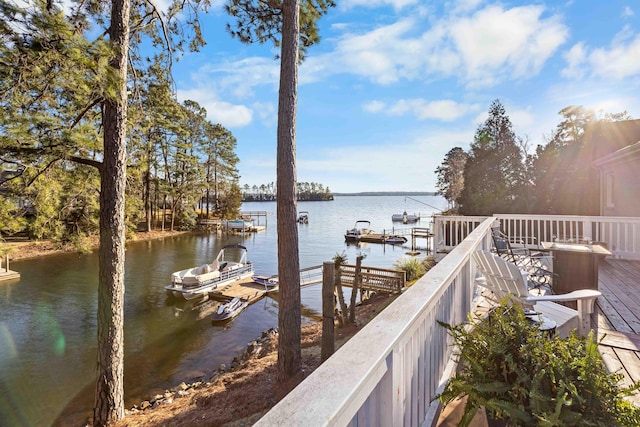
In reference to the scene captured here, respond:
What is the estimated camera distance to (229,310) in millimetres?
11062

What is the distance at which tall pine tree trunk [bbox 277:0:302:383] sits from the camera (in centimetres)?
486

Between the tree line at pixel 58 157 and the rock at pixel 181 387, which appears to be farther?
the rock at pixel 181 387

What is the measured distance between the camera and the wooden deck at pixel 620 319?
242 centimetres

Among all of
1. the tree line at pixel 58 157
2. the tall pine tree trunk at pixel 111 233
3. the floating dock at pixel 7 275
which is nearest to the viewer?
the tree line at pixel 58 157

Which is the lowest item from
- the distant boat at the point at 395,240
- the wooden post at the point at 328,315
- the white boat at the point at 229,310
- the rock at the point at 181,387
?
the rock at the point at 181,387

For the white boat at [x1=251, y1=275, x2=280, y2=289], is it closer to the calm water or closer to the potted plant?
the calm water

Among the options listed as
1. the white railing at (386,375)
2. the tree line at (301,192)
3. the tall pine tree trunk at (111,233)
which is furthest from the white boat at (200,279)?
the tree line at (301,192)

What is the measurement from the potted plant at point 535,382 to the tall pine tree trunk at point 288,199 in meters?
3.69

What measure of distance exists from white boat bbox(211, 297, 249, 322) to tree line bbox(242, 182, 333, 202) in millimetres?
89722

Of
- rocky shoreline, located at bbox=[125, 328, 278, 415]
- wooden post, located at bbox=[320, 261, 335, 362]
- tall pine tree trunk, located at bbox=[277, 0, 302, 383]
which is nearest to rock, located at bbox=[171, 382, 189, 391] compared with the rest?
rocky shoreline, located at bbox=[125, 328, 278, 415]

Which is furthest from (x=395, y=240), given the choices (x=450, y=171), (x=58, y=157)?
(x=58, y=157)

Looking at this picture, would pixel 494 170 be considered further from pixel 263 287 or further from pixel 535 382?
pixel 535 382

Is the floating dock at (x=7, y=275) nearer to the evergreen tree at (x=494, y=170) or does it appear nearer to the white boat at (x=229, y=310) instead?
the white boat at (x=229, y=310)

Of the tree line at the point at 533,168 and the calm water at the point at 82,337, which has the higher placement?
the tree line at the point at 533,168
